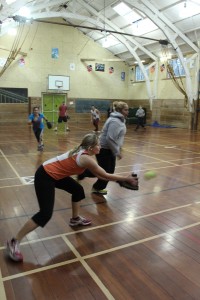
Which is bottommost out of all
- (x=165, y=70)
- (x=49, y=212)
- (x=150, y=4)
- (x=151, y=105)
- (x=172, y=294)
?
(x=172, y=294)

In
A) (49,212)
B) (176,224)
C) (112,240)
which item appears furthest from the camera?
(176,224)

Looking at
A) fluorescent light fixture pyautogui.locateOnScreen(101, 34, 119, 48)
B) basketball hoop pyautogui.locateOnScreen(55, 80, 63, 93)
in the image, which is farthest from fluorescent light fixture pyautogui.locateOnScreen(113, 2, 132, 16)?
basketball hoop pyautogui.locateOnScreen(55, 80, 63, 93)

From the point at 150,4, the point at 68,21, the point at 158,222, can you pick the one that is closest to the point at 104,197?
the point at 158,222

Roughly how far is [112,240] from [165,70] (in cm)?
1793

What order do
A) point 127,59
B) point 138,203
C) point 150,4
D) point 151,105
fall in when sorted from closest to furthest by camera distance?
point 138,203, point 150,4, point 151,105, point 127,59

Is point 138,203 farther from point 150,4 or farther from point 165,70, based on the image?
point 165,70

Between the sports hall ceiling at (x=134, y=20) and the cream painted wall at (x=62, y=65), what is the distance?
98 cm

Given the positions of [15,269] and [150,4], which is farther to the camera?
[150,4]

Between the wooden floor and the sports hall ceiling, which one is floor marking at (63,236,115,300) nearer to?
the wooden floor

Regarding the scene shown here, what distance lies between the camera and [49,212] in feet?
9.48

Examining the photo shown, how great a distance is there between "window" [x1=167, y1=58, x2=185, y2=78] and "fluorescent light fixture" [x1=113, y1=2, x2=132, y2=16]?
457cm

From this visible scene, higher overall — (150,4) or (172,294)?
(150,4)

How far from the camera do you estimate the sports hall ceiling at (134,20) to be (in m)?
14.2

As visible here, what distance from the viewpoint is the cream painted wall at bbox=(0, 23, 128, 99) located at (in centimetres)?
1917
